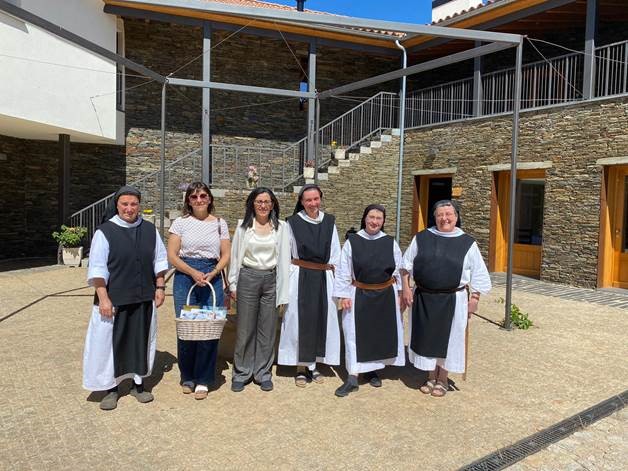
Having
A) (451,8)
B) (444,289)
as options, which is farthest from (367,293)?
(451,8)

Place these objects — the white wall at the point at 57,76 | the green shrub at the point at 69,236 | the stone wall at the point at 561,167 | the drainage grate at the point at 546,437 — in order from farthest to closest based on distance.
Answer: the green shrub at the point at 69,236
the stone wall at the point at 561,167
the white wall at the point at 57,76
the drainage grate at the point at 546,437

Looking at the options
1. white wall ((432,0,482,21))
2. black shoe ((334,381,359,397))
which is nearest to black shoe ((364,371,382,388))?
black shoe ((334,381,359,397))

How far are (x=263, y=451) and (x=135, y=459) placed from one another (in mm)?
713

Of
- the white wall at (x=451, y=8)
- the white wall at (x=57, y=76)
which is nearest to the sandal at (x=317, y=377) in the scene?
the white wall at (x=57, y=76)

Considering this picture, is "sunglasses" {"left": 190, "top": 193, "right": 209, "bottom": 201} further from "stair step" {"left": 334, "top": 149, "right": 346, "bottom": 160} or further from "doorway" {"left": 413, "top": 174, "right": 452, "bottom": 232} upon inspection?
"doorway" {"left": 413, "top": 174, "right": 452, "bottom": 232}

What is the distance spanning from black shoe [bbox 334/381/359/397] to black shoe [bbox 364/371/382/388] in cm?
18

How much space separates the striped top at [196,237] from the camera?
3799 millimetres

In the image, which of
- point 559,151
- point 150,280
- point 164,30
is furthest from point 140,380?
point 164,30

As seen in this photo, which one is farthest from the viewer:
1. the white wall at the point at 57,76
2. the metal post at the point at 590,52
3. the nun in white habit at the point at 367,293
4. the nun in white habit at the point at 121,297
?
the metal post at the point at 590,52

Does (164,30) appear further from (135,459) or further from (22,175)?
(135,459)

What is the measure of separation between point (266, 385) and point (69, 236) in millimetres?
8761

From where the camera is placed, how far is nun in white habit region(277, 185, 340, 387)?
413cm

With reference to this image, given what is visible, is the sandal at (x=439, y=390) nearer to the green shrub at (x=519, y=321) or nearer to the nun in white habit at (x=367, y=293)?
the nun in white habit at (x=367, y=293)

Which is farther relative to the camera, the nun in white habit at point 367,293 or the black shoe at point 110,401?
the nun in white habit at point 367,293
